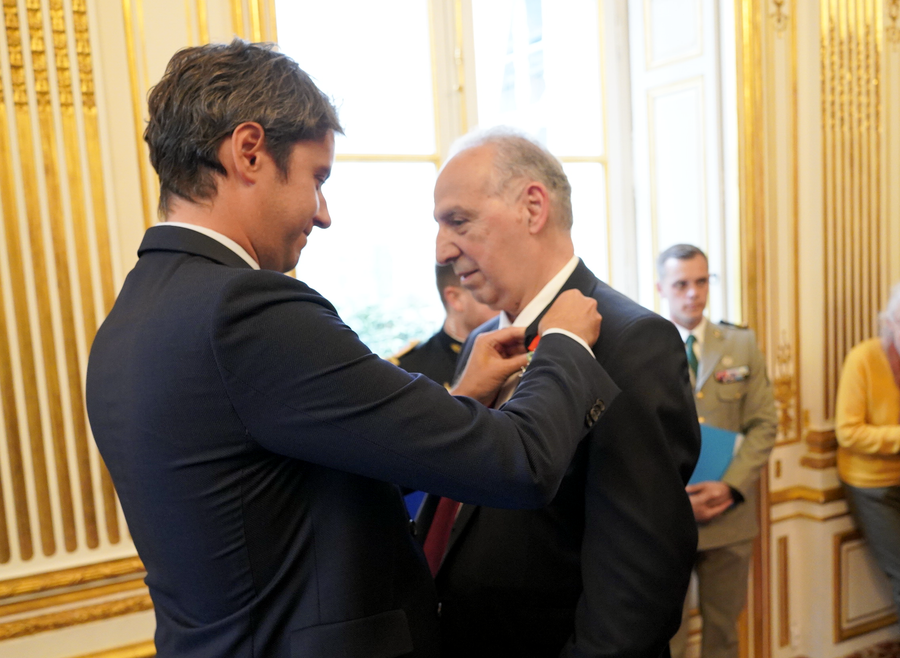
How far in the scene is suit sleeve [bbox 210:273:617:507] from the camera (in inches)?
33.4

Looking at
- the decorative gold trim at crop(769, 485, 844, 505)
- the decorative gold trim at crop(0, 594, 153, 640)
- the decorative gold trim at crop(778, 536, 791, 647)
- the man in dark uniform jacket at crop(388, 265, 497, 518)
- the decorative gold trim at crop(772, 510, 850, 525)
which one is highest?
Answer: the man in dark uniform jacket at crop(388, 265, 497, 518)

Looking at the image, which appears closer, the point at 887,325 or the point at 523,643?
the point at 523,643

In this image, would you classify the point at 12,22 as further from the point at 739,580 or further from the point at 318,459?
the point at 739,580

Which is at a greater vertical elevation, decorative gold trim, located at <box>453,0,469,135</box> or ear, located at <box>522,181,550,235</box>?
decorative gold trim, located at <box>453,0,469,135</box>

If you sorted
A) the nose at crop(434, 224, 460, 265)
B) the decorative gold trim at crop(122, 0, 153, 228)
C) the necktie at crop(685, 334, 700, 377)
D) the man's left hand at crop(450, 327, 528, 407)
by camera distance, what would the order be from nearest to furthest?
the man's left hand at crop(450, 327, 528, 407) < the nose at crop(434, 224, 460, 265) < the decorative gold trim at crop(122, 0, 153, 228) < the necktie at crop(685, 334, 700, 377)

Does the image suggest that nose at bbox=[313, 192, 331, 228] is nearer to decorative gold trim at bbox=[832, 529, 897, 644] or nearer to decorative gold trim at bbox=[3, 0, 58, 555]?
decorative gold trim at bbox=[3, 0, 58, 555]

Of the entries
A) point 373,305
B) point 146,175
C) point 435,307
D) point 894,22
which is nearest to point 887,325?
point 894,22

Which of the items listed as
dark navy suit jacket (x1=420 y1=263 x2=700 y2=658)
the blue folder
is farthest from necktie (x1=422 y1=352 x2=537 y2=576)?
the blue folder

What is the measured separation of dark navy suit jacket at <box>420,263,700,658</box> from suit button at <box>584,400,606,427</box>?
0.11 m

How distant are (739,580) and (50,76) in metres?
2.98

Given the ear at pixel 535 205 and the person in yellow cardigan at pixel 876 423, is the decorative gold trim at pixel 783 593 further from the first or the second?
the ear at pixel 535 205

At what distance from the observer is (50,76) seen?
6.66 ft

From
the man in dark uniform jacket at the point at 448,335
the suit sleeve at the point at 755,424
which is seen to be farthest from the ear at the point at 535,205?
the suit sleeve at the point at 755,424

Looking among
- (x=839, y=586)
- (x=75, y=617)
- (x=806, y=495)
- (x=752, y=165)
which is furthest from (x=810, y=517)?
(x=75, y=617)
